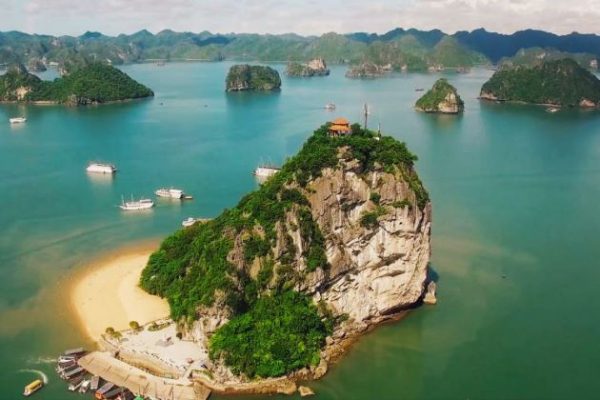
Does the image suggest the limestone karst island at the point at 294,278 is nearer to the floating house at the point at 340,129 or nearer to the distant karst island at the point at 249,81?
the floating house at the point at 340,129

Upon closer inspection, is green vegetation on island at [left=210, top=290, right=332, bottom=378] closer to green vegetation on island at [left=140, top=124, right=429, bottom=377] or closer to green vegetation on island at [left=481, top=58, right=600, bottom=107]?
green vegetation on island at [left=140, top=124, right=429, bottom=377]

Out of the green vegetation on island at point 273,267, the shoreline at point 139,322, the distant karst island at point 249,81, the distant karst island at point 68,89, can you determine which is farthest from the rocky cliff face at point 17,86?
the green vegetation on island at point 273,267

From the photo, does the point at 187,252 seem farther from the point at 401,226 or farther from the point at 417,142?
the point at 417,142

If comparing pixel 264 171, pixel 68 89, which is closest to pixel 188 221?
pixel 264 171

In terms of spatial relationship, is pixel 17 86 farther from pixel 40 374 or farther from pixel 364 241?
pixel 364 241

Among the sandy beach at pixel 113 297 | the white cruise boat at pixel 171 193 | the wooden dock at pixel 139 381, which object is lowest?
the wooden dock at pixel 139 381

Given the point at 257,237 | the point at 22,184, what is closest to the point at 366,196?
the point at 257,237

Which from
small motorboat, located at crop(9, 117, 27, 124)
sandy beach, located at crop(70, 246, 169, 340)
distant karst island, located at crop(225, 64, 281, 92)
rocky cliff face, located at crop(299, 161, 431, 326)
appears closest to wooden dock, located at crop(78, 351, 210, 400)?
sandy beach, located at crop(70, 246, 169, 340)
